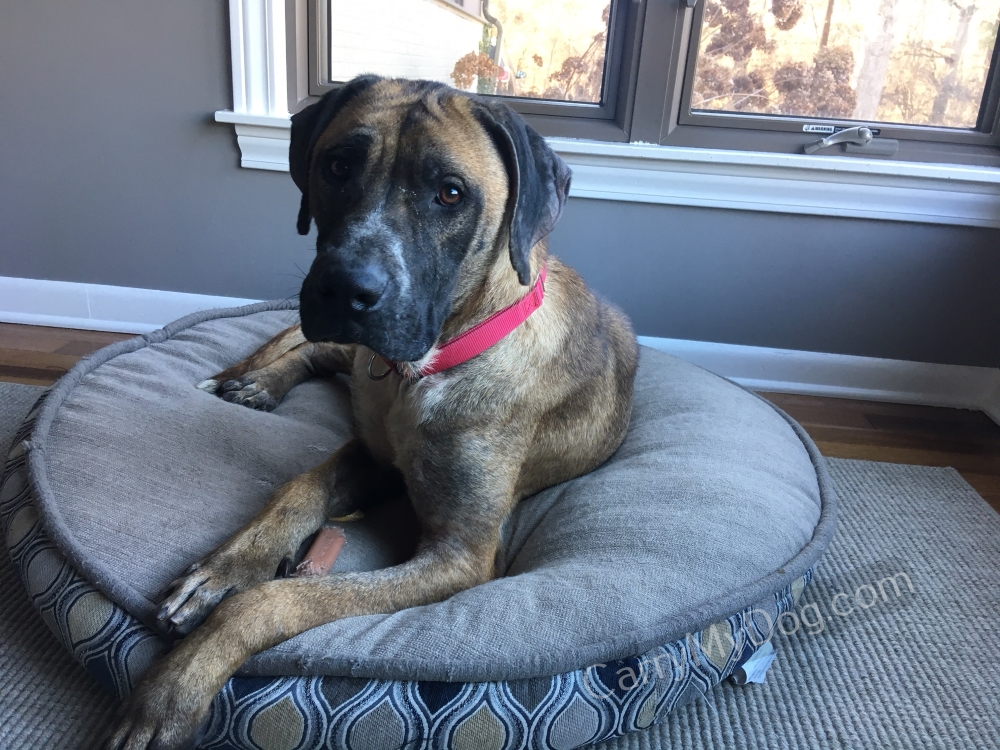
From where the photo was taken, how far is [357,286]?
48.8 inches

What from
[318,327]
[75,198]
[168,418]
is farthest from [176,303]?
[318,327]

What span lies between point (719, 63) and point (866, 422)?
62.5 inches

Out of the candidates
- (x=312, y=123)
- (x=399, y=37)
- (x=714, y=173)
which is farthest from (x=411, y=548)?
(x=399, y=37)

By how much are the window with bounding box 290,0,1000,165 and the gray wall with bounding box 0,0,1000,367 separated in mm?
342

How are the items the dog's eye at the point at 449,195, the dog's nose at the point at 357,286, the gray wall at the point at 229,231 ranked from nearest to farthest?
the dog's nose at the point at 357,286
the dog's eye at the point at 449,195
the gray wall at the point at 229,231

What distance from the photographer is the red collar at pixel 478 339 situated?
5.10 ft

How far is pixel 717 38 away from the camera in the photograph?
115 inches

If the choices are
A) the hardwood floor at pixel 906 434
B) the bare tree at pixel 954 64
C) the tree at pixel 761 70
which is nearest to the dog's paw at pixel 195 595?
the hardwood floor at pixel 906 434

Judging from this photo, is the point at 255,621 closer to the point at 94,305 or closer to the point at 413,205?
the point at 413,205

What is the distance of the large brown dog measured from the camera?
1.25 m

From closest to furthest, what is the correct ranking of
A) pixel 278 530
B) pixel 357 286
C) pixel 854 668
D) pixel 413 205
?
pixel 357 286
pixel 413 205
pixel 278 530
pixel 854 668

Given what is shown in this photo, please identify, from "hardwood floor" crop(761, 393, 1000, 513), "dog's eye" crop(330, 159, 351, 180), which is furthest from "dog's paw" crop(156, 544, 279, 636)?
"hardwood floor" crop(761, 393, 1000, 513)

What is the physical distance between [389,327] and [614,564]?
65cm

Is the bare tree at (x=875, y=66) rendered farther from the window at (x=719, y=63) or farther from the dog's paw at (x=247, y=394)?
the dog's paw at (x=247, y=394)
